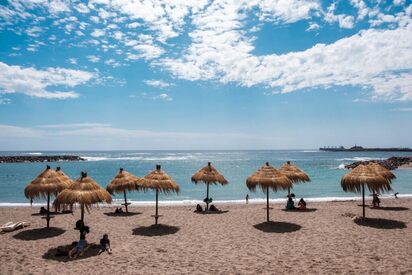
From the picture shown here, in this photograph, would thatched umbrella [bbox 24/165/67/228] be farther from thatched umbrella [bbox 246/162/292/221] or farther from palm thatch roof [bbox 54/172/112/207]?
thatched umbrella [bbox 246/162/292/221]

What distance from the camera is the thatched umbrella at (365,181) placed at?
1380cm

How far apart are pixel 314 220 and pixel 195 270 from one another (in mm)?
8272

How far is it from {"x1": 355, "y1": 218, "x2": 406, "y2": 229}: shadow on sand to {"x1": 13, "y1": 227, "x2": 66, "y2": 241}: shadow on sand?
12747mm

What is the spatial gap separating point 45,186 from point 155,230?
15.3 feet

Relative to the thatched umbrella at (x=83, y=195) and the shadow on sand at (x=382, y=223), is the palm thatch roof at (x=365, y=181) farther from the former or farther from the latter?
the thatched umbrella at (x=83, y=195)

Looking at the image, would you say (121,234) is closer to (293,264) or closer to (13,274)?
(13,274)

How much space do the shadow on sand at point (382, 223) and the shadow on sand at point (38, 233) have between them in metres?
12.7

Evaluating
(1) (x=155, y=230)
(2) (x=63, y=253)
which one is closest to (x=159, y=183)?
(1) (x=155, y=230)

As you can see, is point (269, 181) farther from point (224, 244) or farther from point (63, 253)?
point (63, 253)

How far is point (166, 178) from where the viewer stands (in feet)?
47.0

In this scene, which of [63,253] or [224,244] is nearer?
[63,253]

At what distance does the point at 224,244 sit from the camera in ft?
37.3

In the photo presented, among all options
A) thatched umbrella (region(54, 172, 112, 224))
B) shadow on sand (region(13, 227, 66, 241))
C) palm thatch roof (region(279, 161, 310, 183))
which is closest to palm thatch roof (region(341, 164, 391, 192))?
palm thatch roof (region(279, 161, 310, 183))

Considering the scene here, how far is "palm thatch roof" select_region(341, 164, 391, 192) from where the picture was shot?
13.8 meters
